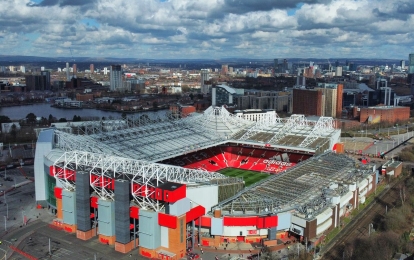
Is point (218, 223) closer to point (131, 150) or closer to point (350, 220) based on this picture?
point (350, 220)

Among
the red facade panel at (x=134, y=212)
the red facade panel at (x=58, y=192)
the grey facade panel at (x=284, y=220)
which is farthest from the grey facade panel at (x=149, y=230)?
the red facade panel at (x=58, y=192)

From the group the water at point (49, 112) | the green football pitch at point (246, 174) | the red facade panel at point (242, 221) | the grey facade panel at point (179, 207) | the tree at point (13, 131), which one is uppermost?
the grey facade panel at point (179, 207)

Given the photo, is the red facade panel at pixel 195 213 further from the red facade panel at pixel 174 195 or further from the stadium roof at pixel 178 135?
the stadium roof at pixel 178 135

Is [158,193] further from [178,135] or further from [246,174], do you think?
[246,174]

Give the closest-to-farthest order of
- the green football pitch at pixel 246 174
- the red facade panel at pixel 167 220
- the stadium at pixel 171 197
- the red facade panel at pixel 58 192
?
the red facade panel at pixel 167 220, the stadium at pixel 171 197, the red facade panel at pixel 58 192, the green football pitch at pixel 246 174

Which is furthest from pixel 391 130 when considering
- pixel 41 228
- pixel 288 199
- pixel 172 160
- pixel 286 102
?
pixel 41 228

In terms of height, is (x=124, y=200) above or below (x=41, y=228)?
above
